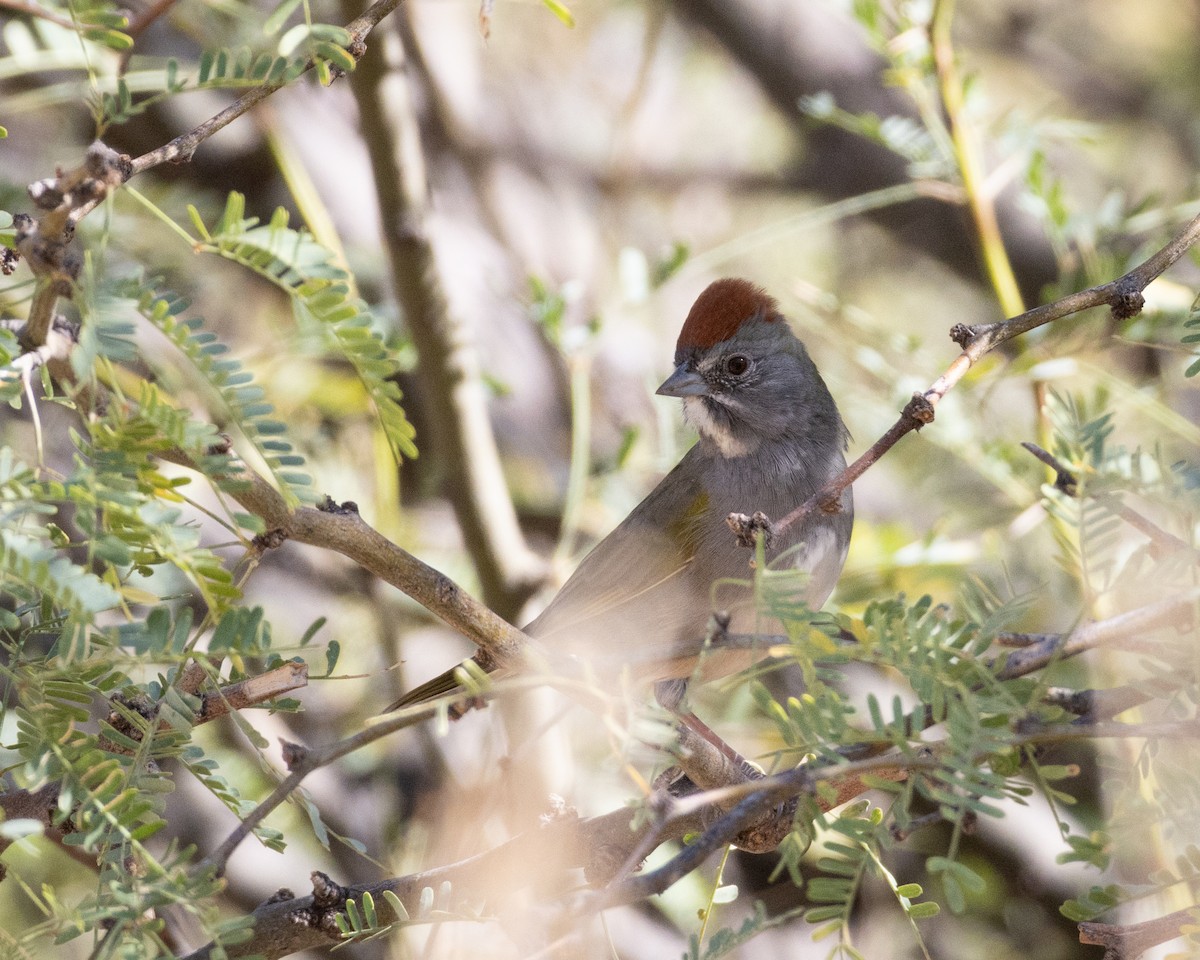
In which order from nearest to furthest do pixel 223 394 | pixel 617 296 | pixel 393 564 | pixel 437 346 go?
pixel 223 394
pixel 393 564
pixel 437 346
pixel 617 296

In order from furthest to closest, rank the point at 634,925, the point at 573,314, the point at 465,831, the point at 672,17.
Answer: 1. the point at 672,17
2. the point at 573,314
3. the point at 634,925
4. the point at 465,831

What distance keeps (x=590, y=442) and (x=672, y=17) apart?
2.95 m

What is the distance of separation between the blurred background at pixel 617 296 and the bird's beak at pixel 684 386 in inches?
15.3

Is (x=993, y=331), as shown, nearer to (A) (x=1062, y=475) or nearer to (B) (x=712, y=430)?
(A) (x=1062, y=475)

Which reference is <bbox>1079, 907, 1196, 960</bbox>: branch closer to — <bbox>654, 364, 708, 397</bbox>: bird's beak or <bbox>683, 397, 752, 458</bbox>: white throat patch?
<bbox>683, 397, 752, 458</bbox>: white throat patch

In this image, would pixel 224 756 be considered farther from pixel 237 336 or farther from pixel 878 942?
pixel 878 942

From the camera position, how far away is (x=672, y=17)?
6.71 meters

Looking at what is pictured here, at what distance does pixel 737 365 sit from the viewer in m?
3.62

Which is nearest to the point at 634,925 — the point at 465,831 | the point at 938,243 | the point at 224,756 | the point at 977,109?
the point at 465,831

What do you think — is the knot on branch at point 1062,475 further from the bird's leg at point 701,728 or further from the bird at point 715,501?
the bird's leg at point 701,728

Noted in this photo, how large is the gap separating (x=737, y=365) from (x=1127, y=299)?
1.92 meters

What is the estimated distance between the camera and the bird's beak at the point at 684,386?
3557mm

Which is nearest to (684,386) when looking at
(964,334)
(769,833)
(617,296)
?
(617,296)

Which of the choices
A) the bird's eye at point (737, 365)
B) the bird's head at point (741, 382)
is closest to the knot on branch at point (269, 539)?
the bird's head at point (741, 382)
